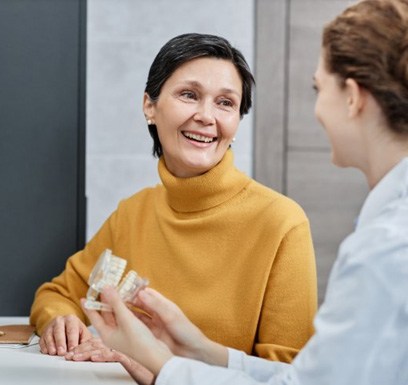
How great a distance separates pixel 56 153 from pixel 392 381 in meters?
1.18

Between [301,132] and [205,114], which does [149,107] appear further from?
[301,132]

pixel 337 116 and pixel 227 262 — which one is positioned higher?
pixel 337 116

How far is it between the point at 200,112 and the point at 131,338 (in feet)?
2.18

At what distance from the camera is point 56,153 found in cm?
197

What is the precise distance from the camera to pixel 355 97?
1034mm

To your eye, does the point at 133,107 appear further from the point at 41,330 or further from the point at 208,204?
the point at 41,330

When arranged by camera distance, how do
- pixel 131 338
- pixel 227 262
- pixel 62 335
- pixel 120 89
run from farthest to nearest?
pixel 120 89 < pixel 227 262 < pixel 62 335 < pixel 131 338

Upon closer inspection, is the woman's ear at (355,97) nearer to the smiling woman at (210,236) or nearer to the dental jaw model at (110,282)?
the dental jaw model at (110,282)

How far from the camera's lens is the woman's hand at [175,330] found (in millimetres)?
1284

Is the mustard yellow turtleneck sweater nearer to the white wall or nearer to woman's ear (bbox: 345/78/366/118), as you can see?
the white wall

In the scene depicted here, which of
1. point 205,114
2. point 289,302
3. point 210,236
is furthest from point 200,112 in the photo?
point 289,302

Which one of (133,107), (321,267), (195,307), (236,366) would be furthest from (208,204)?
(321,267)

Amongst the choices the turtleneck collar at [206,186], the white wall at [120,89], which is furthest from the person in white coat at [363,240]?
the white wall at [120,89]

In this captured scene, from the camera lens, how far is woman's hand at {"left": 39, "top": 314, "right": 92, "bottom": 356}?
5.11ft
